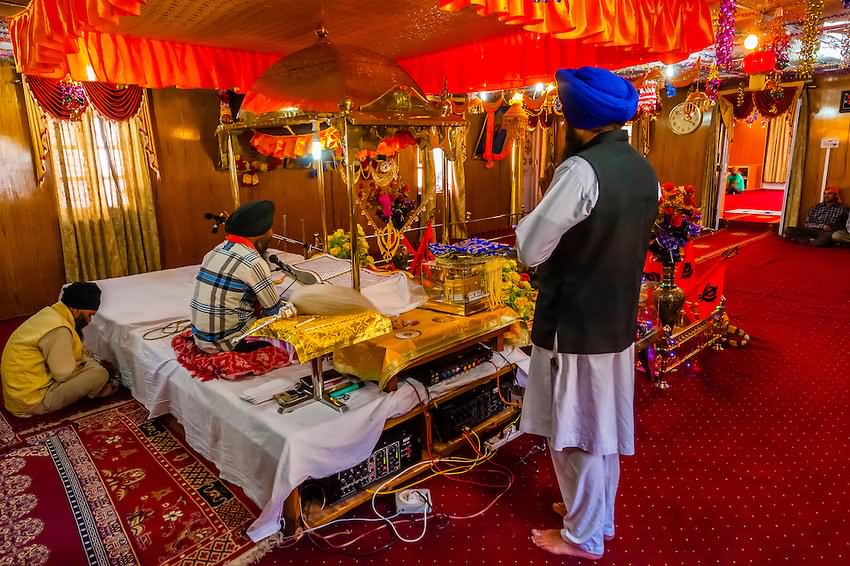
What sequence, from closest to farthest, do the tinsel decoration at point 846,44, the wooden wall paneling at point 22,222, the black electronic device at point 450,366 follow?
the black electronic device at point 450,366, the tinsel decoration at point 846,44, the wooden wall paneling at point 22,222

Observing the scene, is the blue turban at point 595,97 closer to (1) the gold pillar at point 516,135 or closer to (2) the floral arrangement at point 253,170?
(1) the gold pillar at point 516,135

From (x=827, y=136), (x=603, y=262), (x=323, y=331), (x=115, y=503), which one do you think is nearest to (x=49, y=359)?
(x=115, y=503)

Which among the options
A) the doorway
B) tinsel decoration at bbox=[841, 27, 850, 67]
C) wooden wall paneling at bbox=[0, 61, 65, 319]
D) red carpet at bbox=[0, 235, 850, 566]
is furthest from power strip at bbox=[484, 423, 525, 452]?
the doorway

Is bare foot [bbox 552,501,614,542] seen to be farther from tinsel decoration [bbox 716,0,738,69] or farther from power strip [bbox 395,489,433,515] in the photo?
tinsel decoration [bbox 716,0,738,69]

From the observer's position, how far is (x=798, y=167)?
28.8 feet

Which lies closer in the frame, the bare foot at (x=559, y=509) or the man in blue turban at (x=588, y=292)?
the man in blue turban at (x=588, y=292)

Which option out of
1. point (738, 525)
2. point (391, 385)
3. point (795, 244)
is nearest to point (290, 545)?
point (391, 385)

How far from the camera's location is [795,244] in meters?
8.39

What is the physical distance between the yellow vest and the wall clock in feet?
29.6

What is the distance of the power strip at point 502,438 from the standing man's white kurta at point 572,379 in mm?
759

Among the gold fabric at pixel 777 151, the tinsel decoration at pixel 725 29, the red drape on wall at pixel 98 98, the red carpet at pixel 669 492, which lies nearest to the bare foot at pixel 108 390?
the red carpet at pixel 669 492

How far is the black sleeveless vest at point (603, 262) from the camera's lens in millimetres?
1668

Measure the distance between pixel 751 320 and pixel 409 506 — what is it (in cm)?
391

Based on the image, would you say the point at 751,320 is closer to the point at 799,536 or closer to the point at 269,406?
the point at 799,536
